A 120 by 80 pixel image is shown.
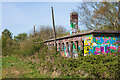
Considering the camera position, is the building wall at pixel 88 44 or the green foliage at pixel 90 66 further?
the building wall at pixel 88 44

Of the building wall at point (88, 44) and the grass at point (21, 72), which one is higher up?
the building wall at point (88, 44)

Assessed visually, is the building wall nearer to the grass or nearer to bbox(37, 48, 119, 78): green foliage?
bbox(37, 48, 119, 78): green foliage

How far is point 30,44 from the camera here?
2408 centimetres

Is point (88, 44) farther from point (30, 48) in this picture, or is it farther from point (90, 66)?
point (30, 48)

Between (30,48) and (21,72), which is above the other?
(30,48)

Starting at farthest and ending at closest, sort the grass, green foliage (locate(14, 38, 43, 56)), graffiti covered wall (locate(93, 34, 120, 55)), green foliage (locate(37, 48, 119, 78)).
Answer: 1. green foliage (locate(14, 38, 43, 56))
2. graffiti covered wall (locate(93, 34, 120, 55))
3. the grass
4. green foliage (locate(37, 48, 119, 78))

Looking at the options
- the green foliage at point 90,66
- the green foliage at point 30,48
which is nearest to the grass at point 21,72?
the green foliage at point 90,66

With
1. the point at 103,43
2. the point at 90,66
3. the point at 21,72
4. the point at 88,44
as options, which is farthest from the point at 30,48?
the point at 90,66

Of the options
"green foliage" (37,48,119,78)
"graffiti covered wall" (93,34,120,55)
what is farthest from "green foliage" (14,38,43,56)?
"green foliage" (37,48,119,78)

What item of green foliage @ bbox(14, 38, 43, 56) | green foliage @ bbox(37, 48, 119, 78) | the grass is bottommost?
the grass

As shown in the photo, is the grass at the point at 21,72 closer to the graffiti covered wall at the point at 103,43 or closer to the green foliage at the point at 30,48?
the graffiti covered wall at the point at 103,43

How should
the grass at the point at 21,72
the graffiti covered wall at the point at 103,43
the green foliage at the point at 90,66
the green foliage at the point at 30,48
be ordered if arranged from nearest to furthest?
the green foliage at the point at 90,66
the grass at the point at 21,72
the graffiti covered wall at the point at 103,43
the green foliage at the point at 30,48

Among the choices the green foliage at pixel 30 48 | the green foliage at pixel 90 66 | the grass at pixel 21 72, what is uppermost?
the green foliage at pixel 30 48

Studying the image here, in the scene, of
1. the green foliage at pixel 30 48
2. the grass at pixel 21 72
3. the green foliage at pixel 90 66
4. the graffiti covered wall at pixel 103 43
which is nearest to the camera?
the green foliage at pixel 90 66
